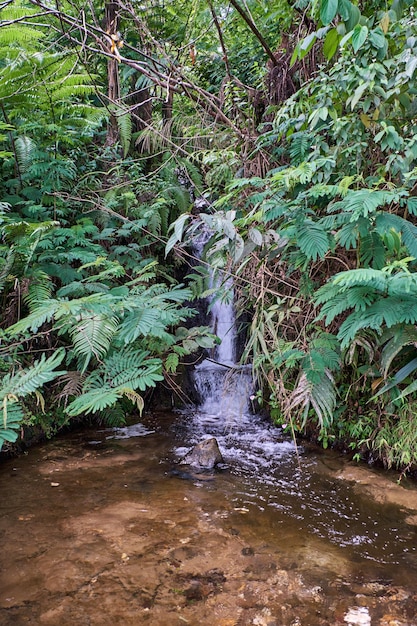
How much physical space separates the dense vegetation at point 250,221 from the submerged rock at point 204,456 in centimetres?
69

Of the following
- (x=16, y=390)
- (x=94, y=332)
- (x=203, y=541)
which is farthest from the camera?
(x=94, y=332)

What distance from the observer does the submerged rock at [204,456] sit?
3592 mm

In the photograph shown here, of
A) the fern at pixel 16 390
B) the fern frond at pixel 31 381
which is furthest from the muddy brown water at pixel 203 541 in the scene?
the fern frond at pixel 31 381

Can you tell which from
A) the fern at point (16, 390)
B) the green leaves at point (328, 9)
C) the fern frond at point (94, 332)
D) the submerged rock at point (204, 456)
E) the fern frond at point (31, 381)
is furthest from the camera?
the submerged rock at point (204, 456)

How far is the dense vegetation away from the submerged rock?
27.3 inches

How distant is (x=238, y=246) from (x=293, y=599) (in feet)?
6.34

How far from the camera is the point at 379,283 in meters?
2.26

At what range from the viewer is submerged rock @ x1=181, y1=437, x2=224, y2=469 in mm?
3592

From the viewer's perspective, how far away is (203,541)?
257cm

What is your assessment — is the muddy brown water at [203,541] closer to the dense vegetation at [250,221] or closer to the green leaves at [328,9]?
the dense vegetation at [250,221]

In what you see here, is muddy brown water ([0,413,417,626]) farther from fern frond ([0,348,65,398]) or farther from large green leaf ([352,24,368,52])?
large green leaf ([352,24,368,52])

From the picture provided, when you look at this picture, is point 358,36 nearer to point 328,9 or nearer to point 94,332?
point 328,9

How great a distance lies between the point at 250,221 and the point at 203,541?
2097 mm

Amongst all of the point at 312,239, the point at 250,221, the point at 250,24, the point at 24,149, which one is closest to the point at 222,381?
the point at 250,221
